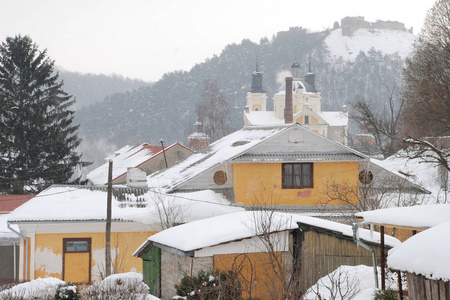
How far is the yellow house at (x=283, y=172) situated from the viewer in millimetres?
24922

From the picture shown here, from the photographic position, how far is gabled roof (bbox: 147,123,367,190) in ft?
83.0

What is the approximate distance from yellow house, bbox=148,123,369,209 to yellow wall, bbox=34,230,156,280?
3280mm

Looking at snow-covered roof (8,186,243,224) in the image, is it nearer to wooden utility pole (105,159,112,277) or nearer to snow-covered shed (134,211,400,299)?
wooden utility pole (105,159,112,277)

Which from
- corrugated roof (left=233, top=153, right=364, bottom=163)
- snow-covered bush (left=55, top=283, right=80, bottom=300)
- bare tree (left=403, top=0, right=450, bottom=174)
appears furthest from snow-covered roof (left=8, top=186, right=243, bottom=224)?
snow-covered bush (left=55, top=283, right=80, bottom=300)

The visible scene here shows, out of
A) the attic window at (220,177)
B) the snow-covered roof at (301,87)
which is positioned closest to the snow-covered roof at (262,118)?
the snow-covered roof at (301,87)

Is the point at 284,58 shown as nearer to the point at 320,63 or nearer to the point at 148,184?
the point at 320,63

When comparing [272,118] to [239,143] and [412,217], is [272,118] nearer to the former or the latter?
[239,143]

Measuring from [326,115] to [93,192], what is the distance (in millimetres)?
68238

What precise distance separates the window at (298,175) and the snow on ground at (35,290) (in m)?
12.0

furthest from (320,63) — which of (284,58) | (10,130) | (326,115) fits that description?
(10,130)

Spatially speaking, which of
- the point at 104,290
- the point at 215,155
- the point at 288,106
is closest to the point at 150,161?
the point at 215,155

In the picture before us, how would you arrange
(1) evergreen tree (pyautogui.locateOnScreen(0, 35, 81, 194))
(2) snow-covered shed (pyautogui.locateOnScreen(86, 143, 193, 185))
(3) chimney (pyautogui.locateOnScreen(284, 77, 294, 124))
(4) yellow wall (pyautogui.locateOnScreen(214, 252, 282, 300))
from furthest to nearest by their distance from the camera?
(3) chimney (pyautogui.locateOnScreen(284, 77, 294, 124)) → (2) snow-covered shed (pyautogui.locateOnScreen(86, 143, 193, 185)) → (1) evergreen tree (pyautogui.locateOnScreen(0, 35, 81, 194)) → (4) yellow wall (pyautogui.locateOnScreen(214, 252, 282, 300))

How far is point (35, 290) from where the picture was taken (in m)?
14.2

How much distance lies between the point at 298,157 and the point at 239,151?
2.39m
